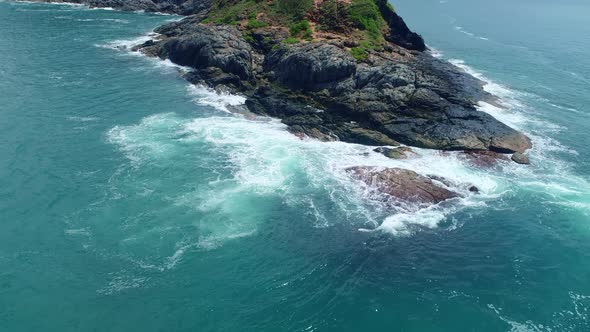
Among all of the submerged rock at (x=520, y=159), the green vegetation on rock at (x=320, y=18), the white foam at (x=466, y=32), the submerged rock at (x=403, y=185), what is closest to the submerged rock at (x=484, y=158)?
the submerged rock at (x=520, y=159)

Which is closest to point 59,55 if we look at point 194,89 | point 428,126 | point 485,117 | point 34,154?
point 194,89

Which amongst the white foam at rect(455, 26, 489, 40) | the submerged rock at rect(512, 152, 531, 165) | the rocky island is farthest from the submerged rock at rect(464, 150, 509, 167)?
the white foam at rect(455, 26, 489, 40)

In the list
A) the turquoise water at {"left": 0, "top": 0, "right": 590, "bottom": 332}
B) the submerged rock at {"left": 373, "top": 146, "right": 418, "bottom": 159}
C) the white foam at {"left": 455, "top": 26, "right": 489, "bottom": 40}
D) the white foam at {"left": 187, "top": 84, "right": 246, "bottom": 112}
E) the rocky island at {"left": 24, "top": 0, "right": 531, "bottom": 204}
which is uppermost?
the white foam at {"left": 455, "top": 26, "right": 489, "bottom": 40}

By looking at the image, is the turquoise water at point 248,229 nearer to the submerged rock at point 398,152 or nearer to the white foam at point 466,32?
the submerged rock at point 398,152

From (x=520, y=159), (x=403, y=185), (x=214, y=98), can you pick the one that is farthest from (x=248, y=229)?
(x=520, y=159)

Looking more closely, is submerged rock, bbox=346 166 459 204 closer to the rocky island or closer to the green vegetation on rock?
the rocky island

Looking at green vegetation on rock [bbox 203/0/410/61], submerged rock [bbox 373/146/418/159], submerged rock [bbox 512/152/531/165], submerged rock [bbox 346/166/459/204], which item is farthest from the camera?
green vegetation on rock [bbox 203/0/410/61]

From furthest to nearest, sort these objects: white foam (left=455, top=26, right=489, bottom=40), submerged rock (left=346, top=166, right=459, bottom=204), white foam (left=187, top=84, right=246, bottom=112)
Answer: white foam (left=455, top=26, right=489, bottom=40) → white foam (left=187, top=84, right=246, bottom=112) → submerged rock (left=346, top=166, right=459, bottom=204)

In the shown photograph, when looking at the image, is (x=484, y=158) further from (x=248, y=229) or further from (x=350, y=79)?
(x=248, y=229)
